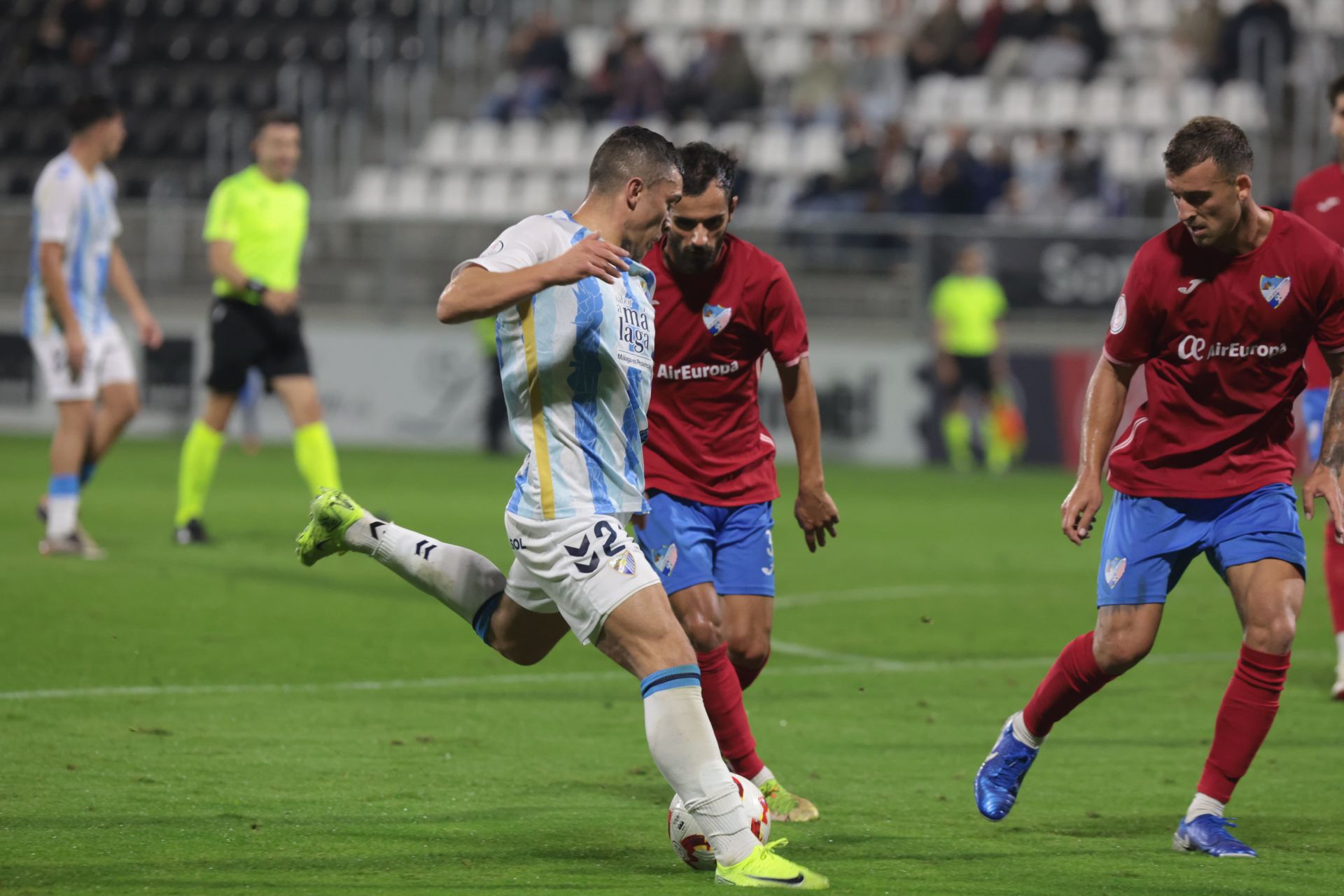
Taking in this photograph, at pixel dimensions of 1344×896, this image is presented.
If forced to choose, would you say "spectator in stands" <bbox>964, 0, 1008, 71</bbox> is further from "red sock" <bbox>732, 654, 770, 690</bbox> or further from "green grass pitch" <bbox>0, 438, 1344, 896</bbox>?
"red sock" <bbox>732, 654, 770, 690</bbox>

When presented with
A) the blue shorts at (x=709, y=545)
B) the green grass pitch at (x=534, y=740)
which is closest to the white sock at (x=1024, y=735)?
the green grass pitch at (x=534, y=740)

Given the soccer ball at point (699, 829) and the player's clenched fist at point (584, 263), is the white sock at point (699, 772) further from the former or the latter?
the player's clenched fist at point (584, 263)

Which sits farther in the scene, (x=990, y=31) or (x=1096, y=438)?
(x=990, y=31)

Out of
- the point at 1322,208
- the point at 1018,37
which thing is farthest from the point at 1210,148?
the point at 1018,37

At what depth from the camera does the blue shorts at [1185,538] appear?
5414mm

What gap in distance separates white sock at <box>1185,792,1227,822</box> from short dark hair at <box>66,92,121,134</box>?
7.92 m

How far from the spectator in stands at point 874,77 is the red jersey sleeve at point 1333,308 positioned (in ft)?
58.9

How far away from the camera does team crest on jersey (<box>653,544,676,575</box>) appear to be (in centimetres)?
586

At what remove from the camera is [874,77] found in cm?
2355

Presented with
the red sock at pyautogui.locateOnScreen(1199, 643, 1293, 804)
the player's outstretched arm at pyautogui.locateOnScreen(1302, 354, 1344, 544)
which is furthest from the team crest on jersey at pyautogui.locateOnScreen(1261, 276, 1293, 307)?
the red sock at pyautogui.locateOnScreen(1199, 643, 1293, 804)

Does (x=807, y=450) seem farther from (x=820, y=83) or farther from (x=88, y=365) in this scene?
(x=820, y=83)

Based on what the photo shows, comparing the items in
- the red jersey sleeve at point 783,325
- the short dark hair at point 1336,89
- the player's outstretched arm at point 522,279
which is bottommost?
the red jersey sleeve at point 783,325

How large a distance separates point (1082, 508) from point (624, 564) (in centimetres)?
147

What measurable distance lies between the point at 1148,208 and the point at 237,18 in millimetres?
13568
